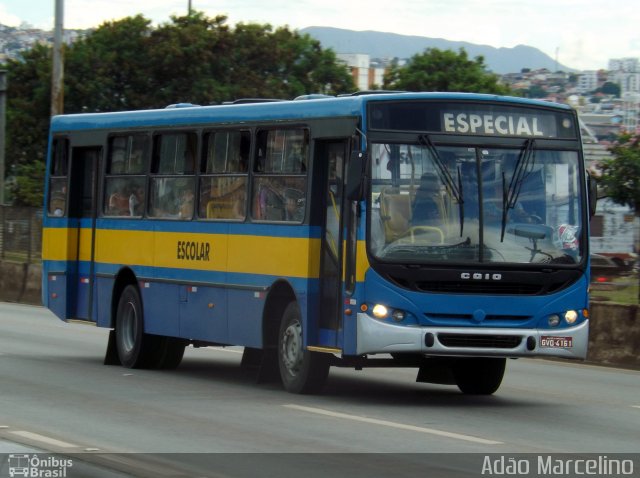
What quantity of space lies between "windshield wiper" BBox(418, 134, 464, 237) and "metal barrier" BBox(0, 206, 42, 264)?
22279mm

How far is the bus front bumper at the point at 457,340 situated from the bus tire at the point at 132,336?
17.0ft

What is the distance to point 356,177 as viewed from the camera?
13195 millimetres

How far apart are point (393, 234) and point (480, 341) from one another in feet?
4.15

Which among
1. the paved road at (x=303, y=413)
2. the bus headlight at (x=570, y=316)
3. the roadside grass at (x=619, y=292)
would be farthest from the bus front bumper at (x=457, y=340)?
the roadside grass at (x=619, y=292)

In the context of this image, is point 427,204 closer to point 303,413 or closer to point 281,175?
point 281,175

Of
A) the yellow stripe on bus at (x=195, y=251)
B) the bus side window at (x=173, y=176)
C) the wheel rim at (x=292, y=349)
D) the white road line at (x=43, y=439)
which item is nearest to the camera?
the white road line at (x=43, y=439)

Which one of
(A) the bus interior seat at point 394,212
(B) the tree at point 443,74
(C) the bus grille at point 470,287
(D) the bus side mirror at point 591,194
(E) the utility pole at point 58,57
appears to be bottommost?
(C) the bus grille at point 470,287

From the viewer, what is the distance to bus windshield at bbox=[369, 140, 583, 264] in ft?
44.4

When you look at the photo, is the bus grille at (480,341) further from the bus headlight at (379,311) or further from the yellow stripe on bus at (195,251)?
the yellow stripe on bus at (195,251)

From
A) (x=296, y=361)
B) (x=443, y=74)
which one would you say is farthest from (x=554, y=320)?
(x=443, y=74)

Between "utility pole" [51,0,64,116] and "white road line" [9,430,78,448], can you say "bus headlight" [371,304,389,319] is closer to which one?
"white road line" [9,430,78,448]

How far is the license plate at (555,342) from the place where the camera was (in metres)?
13.8

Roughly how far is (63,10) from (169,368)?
1735 cm

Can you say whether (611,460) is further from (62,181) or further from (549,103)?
(62,181)
